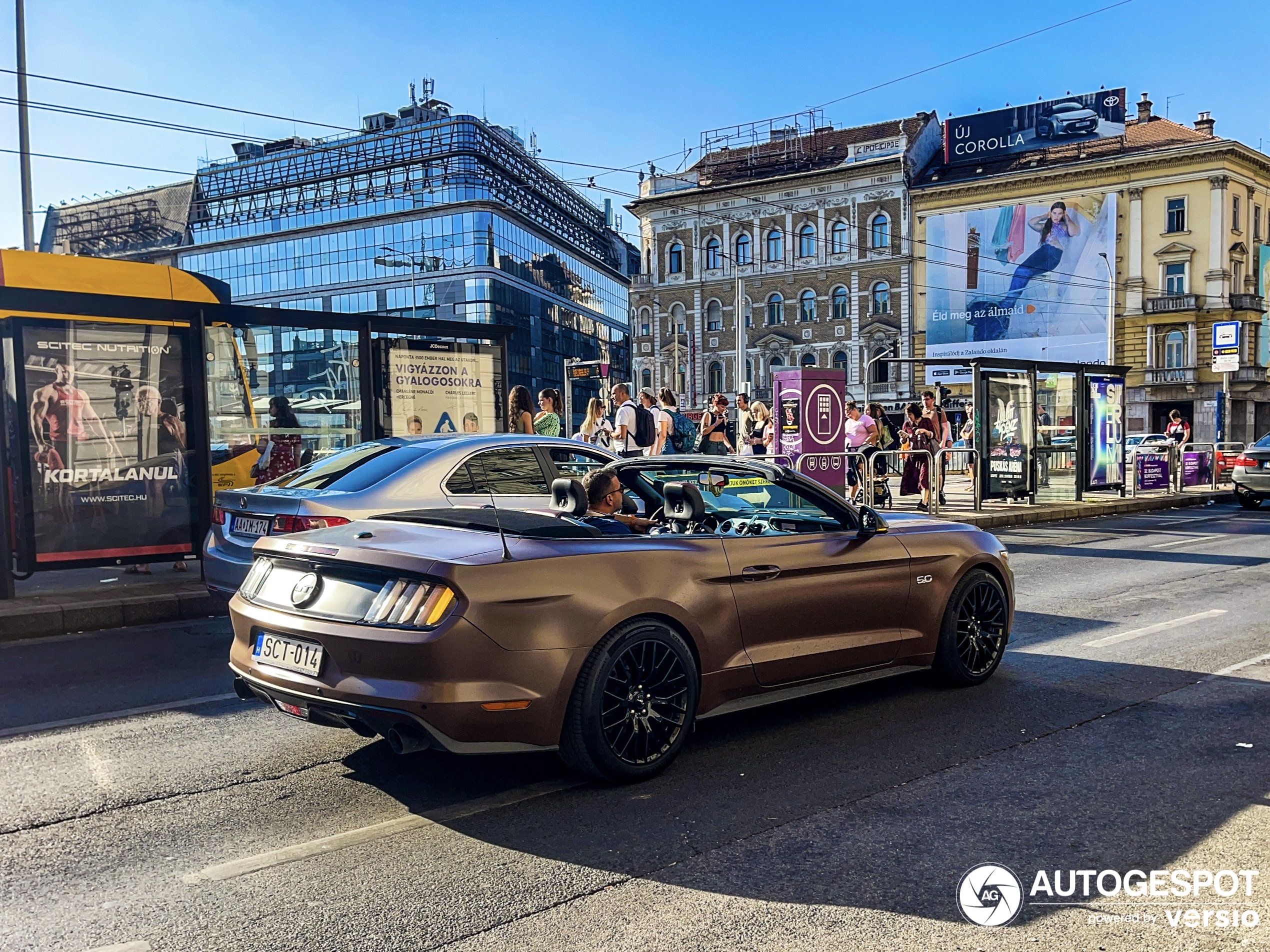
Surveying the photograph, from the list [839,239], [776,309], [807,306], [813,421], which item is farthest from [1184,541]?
[776,309]

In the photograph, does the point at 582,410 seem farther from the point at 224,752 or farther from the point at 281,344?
the point at 224,752

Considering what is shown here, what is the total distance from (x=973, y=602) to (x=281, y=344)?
7785mm

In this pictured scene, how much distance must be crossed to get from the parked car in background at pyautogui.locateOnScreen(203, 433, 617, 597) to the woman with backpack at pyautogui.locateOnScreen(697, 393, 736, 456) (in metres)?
7.32

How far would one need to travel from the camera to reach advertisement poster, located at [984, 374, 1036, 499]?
18.2m

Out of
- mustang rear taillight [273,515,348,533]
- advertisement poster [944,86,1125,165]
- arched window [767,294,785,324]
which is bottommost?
mustang rear taillight [273,515,348,533]

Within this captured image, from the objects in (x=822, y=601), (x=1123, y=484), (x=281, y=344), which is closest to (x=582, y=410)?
(x=1123, y=484)

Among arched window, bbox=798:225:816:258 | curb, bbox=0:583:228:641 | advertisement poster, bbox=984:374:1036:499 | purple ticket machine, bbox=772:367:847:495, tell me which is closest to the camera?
curb, bbox=0:583:228:641

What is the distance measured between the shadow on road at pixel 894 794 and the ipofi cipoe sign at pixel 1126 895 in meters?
0.06

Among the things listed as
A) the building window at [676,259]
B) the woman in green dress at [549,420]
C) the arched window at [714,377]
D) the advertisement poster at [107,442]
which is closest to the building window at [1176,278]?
the arched window at [714,377]

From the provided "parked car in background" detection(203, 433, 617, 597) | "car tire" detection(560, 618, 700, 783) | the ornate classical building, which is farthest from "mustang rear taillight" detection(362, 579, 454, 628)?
the ornate classical building

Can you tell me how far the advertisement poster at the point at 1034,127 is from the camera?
61375mm

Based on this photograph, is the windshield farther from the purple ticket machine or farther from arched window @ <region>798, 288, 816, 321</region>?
arched window @ <region>798, 288, 816, 321</region>

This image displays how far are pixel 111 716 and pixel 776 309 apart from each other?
66.8 meters

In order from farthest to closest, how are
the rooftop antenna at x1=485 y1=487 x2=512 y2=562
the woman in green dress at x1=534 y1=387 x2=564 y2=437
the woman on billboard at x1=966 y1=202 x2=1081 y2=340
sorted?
the woman on billboard at x1=966 y1=202 x2=1081 y2=340
the woman in green dress at x1=534 y1=387 x2=564 y2=437
the rooftop antenna at x1=485 y1=487 x2=512 y2=562
